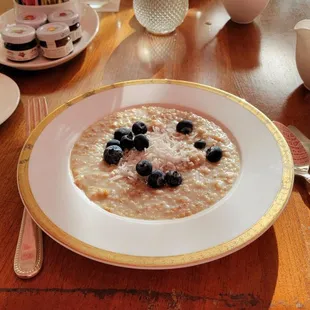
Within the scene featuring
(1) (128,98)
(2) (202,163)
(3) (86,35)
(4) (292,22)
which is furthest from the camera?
(4) (292,22)

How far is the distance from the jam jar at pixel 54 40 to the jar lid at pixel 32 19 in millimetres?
41

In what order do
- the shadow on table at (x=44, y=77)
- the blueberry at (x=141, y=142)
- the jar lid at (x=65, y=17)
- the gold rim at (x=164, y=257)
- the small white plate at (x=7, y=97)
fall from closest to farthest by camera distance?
the gold rim at (x=164, y=257)
the blueberry at (x=141, y=142)
the small white plate at (x=7, y=97)
the shadow on table at (x=44, y=77)
the jar lid at (x=65, y=17)

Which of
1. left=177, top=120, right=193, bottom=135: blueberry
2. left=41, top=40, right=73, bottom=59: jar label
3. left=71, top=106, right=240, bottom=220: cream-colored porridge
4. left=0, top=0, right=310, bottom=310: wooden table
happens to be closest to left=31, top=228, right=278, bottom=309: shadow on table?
left=0, top=0, right=310, bottom=310: wooden table

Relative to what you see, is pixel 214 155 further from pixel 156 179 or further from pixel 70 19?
pixel 70 19

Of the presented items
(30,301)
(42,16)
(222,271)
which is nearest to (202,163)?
(222,271)

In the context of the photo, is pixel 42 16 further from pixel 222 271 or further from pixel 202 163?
pixel 222 271

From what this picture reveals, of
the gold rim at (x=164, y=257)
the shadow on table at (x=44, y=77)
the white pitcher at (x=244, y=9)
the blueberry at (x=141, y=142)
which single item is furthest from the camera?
the white pitcher at (x=244, y=9)

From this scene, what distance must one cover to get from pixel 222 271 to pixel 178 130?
350mm

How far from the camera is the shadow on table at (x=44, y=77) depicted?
1146 millimetres

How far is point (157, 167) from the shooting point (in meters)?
0.78

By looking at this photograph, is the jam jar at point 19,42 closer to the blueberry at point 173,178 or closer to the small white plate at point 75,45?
the small white plate at point 75,45

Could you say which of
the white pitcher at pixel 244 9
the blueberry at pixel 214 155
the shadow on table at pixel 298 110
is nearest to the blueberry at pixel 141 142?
the blueberry at pixel 214 155

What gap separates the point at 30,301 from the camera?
0.62 meters

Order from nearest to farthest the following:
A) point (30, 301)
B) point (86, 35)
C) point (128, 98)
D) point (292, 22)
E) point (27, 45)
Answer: point (30, 301)
point (128, 98)
point (27, 45)
point (86, 35)
point (292, 22)
